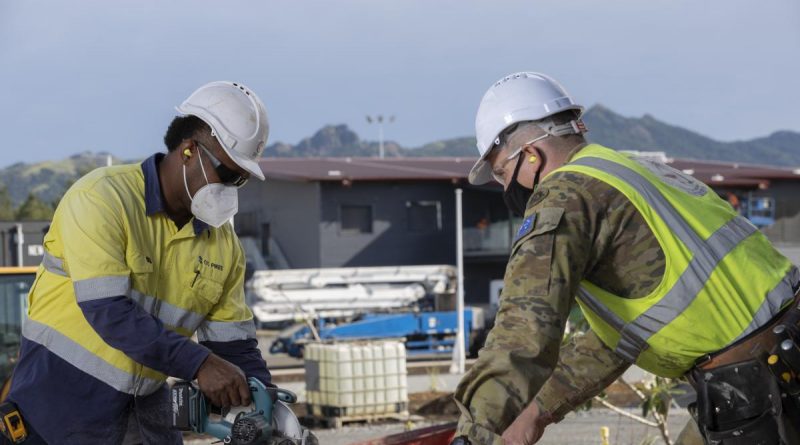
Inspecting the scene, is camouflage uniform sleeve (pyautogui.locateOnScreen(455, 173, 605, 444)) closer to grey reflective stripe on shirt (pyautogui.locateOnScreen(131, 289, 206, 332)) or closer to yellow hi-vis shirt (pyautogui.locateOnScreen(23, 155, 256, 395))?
yellow hi-vis shirt (pyautogui.locateOnScreen(23, 155, 256, 395))

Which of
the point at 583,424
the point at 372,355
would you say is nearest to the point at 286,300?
the point at 372,355

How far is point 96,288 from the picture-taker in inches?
166

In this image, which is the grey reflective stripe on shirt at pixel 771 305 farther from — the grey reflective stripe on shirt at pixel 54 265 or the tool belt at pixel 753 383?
the grey reflective stripe on shirt at pixel 54 265

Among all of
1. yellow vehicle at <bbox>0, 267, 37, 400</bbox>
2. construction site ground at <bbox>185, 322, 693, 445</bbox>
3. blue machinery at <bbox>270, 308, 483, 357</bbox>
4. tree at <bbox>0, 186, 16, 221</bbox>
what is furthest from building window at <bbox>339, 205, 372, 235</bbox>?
→ yellow vehicle at <bbox>0, 267, 37, 400</bbox>

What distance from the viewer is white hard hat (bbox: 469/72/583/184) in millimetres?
3875

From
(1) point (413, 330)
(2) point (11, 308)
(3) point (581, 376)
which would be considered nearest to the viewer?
(3) point (581, 376)

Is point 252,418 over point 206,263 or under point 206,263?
under

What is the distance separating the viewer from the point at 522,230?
351 centimetres

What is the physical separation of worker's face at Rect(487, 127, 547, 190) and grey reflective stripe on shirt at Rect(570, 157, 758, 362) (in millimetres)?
218

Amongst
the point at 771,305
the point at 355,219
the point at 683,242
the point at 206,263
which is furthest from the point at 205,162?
the point at 355,219

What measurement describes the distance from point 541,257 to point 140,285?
168 centimetres

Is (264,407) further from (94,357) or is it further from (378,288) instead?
(378,288)

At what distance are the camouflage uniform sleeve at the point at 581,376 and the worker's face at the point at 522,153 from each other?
790 millimetres

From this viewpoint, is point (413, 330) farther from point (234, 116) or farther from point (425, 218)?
point (234, 116)
